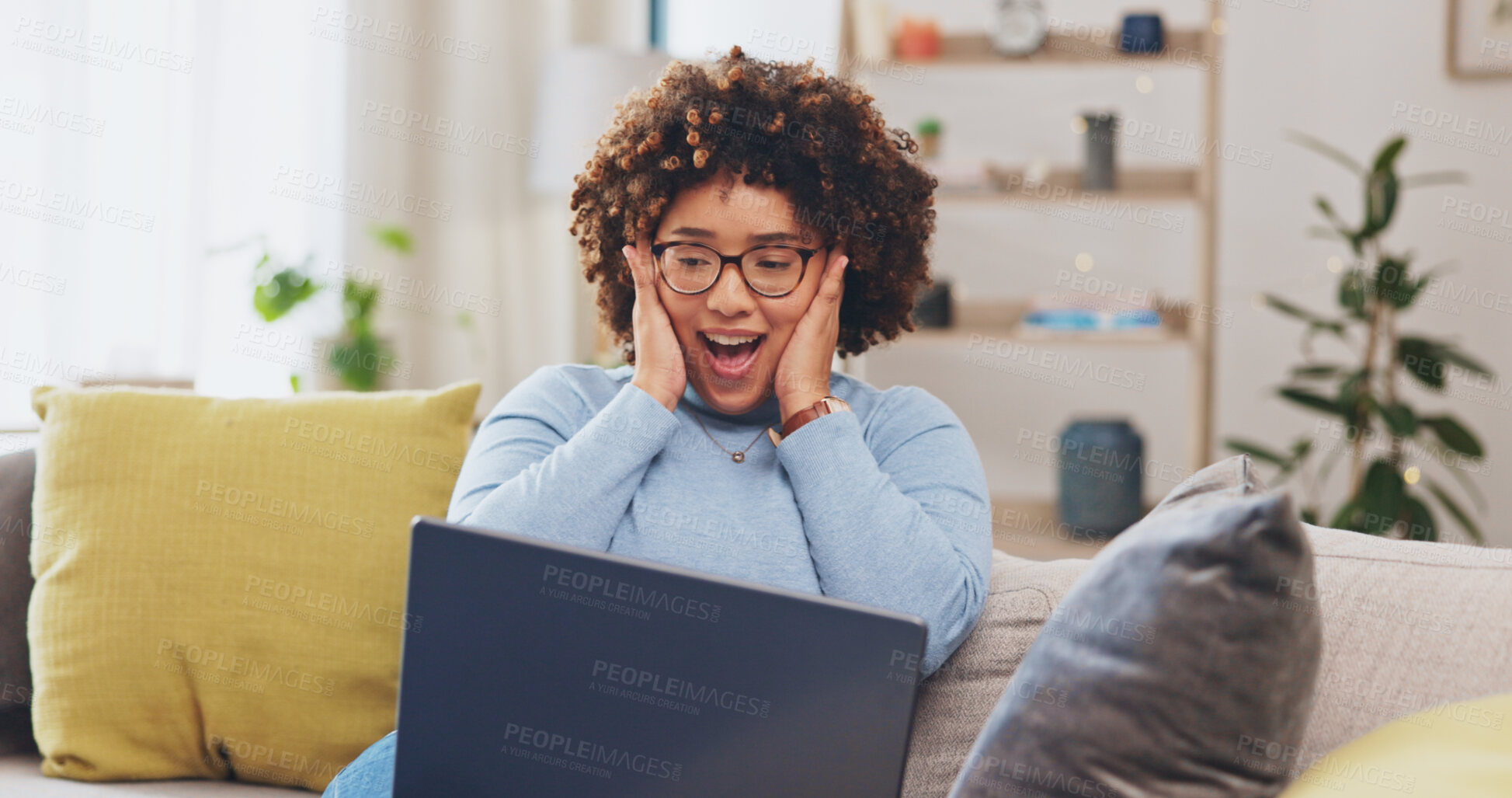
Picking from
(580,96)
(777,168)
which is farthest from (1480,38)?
(777,168)

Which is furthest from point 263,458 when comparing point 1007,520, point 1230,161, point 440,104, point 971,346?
point 1230,161

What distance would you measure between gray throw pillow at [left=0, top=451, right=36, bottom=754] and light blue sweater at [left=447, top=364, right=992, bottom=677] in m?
0.57

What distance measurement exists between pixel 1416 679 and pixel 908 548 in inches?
16.1

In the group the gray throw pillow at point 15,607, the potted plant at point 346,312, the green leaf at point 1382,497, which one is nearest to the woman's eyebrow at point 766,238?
the gray throw pillow at point 15,607

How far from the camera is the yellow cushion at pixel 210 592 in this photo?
123 centimetres

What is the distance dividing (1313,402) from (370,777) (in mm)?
2477

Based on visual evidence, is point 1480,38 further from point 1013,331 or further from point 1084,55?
point 1013,331

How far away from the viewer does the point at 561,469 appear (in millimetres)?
1065

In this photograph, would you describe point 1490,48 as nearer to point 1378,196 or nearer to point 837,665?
point 1378,196

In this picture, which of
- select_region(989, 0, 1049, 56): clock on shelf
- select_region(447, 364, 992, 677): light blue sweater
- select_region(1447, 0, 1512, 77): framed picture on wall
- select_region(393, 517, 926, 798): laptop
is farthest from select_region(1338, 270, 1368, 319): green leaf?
select_region(393, 517, 926, 798): laptop

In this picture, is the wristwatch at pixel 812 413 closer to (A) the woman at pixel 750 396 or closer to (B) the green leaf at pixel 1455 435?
(A) the woman at pixel 750 396

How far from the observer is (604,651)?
0.74m

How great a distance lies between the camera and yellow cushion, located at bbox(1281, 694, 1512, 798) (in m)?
0.67

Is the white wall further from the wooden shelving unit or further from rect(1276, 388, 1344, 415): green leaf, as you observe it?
rect(1276, 388, 1344, 415): green leaf
